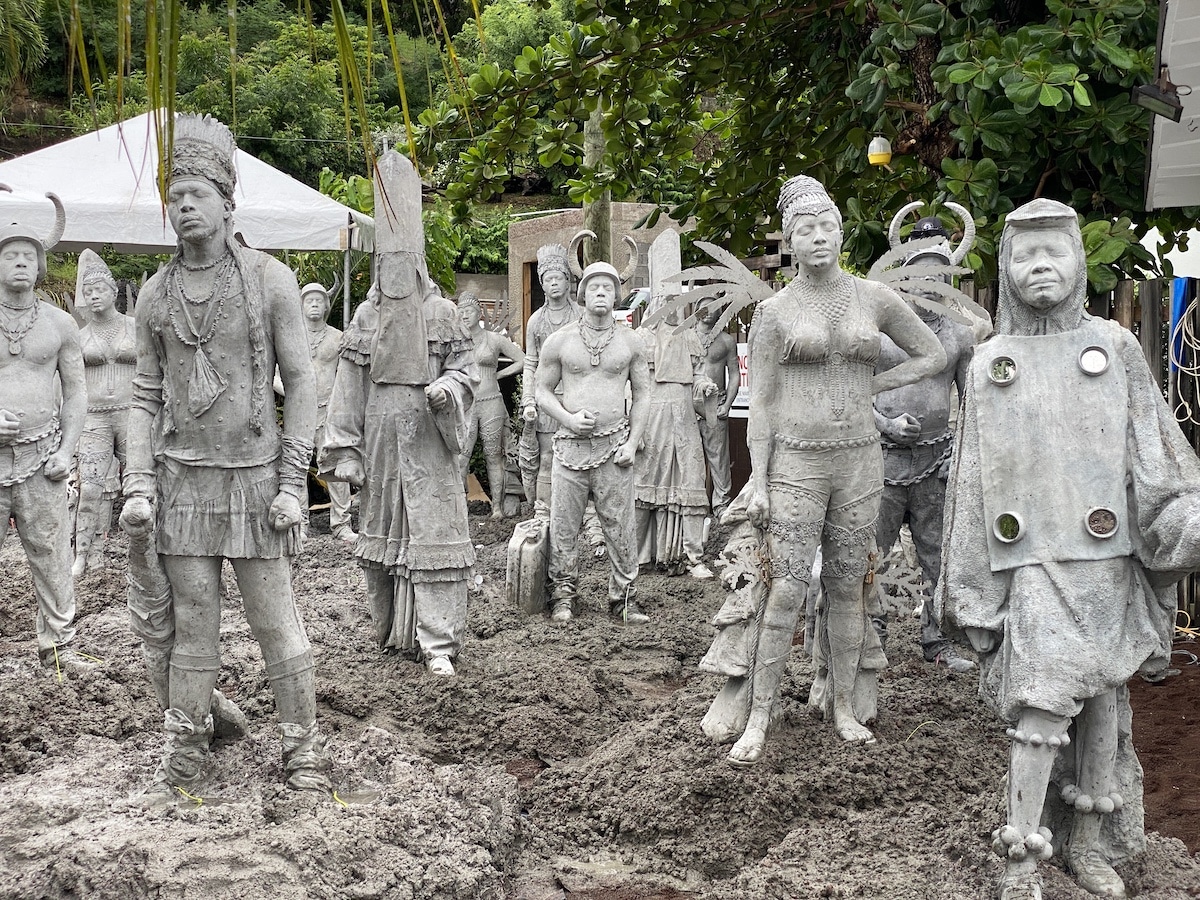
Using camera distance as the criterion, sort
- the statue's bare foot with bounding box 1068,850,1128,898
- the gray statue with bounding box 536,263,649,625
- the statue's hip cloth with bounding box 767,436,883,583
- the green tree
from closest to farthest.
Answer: the statue's bare foot with bounding box 1068,850,1128,898, the statue's hip cloth with bounding box 767,436,883,583, the green tree, the gray statue with bounding box 536,263,649,625

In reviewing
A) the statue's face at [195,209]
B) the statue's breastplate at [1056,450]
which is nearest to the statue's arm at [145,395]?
the statue's face at [195,209]

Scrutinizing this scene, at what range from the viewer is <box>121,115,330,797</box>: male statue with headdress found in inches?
176

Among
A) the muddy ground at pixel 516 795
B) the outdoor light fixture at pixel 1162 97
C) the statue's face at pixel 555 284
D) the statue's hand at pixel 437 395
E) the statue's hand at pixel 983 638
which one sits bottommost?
the muddy ground at pixel 516 795

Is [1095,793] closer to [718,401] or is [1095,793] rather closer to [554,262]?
[718,401]

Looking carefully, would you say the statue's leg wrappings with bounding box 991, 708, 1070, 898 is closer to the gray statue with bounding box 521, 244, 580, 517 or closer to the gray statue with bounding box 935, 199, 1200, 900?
the gray statue with bounding box 935, 199, 1200, 900

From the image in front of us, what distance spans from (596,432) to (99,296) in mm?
4400

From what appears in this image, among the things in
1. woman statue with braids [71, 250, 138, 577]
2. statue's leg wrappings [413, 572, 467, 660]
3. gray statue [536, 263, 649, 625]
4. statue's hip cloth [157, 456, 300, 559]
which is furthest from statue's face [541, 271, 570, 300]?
statue's hip cloth [157, 456, 300, 559]

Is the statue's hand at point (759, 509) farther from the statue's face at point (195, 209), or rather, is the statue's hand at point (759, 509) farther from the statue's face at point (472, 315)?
the statue's face at point (472, 315)

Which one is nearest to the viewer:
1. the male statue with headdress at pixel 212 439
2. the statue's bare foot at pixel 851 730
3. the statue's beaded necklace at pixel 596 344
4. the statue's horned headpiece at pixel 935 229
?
the male statue with headdress at pixel 212 439

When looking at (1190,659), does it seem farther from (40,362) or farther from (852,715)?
(40,362)

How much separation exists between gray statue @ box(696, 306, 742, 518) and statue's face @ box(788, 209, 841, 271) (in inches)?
215

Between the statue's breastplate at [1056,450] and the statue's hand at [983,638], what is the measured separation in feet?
0.70

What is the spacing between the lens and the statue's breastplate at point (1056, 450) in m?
3.67

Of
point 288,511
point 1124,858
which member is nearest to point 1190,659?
point 1124,858
